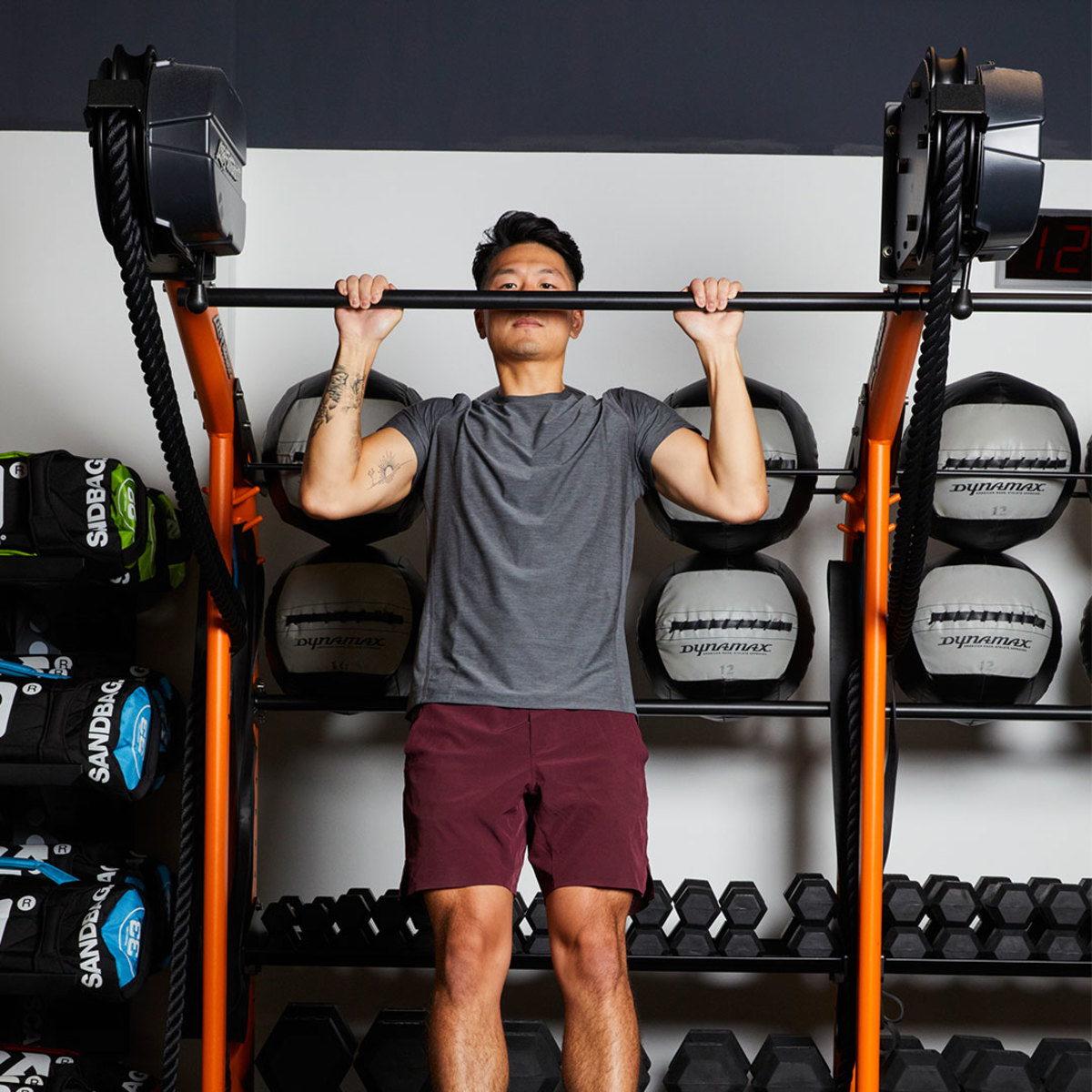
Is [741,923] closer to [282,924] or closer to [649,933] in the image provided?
[649,933]

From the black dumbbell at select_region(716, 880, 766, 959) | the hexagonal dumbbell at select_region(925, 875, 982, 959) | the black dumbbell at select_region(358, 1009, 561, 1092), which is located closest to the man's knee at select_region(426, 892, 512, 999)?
the black dumbbell at select_region(358, 1009, 561, 1092)

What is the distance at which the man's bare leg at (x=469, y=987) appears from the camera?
5.12 ft

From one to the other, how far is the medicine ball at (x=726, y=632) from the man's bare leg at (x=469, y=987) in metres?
0.61

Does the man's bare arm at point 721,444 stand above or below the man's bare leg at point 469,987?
above

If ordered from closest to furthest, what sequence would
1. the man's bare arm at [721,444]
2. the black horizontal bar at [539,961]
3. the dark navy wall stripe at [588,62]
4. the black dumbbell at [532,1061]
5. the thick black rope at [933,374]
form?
the thick black rope at [933,374], the man's bare arm at [721,444], the black dumbbell at [532,1061], the black horizontal bar at [539,961], the dark navy wall stripe at [588,62]

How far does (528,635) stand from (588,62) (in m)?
1.68

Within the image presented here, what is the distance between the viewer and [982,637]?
82.5 inches

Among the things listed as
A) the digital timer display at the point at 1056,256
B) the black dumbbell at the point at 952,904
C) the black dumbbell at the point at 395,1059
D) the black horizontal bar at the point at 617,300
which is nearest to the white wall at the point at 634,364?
the digital timer display at the point at 1056,256

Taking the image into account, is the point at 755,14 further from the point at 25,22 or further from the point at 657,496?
the point at 25,22

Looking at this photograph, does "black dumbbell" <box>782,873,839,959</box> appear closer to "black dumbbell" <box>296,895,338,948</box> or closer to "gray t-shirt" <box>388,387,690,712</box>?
"gray t-shirt" <box>388,387,690,712</box>

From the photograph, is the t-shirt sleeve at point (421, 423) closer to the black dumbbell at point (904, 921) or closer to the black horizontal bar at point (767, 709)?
the black horizontal bar at point (767, 709)

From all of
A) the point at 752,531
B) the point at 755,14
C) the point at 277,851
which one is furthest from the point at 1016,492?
the point at 277,851

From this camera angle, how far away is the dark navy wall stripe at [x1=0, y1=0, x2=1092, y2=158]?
275cm

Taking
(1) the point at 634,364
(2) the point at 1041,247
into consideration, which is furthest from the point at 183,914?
(2) the point at 1041,247
